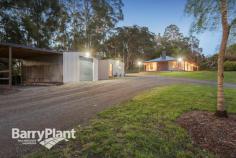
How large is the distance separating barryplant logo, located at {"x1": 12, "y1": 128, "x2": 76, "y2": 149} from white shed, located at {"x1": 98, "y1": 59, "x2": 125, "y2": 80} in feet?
56.2

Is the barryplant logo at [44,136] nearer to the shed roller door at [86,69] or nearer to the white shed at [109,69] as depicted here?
the shed roller door at [86,69]

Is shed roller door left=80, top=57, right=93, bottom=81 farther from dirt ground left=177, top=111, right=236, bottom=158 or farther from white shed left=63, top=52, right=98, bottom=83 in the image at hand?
dirt ground left=177, top=111, right=236, bottom=158

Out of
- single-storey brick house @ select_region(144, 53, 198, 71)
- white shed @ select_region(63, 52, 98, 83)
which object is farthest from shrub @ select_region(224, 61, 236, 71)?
white shed @ select_region(63, 52, 98, 83)

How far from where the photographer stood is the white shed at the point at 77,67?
14.6 meters

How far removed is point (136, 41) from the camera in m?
40.7

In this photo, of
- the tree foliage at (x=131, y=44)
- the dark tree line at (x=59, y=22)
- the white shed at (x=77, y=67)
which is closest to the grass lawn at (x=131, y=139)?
the white shed at (x=77, y=67)

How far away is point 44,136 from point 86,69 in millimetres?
13532

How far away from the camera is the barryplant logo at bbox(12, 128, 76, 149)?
3.24m

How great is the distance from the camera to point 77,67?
50.8 ft

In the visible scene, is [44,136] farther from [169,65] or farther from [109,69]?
[169,65]

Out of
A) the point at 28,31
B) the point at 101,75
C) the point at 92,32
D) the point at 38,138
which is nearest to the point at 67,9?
the point at 92,32

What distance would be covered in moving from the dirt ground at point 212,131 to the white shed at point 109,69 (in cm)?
1626

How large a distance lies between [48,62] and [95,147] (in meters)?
13.6

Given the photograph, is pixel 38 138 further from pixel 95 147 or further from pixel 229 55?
pixel 229 55
